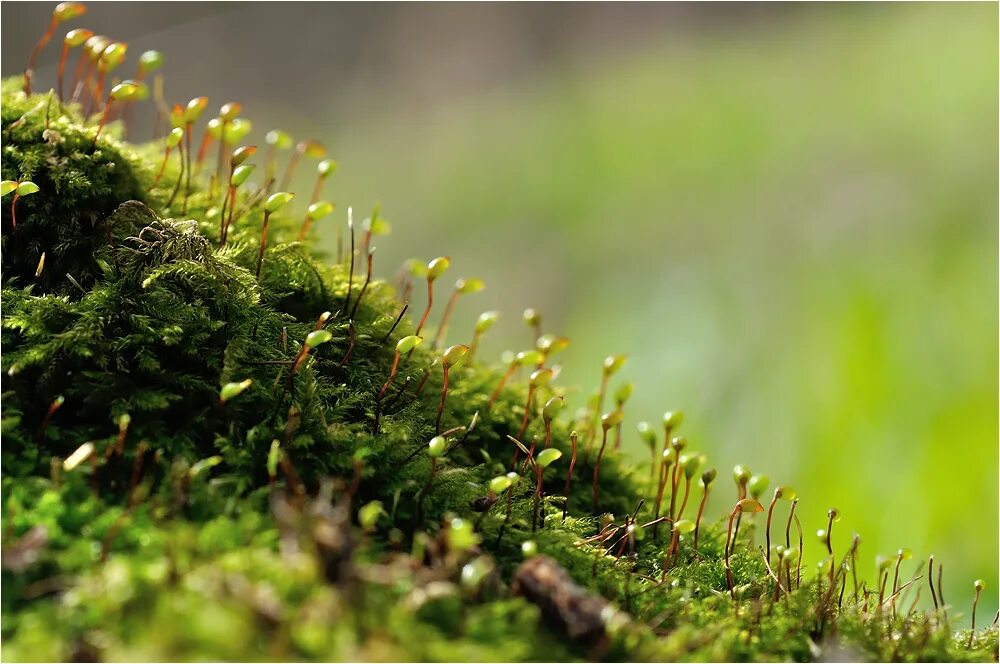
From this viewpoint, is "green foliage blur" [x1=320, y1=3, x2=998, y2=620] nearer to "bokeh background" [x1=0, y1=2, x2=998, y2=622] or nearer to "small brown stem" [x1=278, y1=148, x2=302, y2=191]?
"bokeh background" [x1=0, y1=2, x2=998, y2=622]

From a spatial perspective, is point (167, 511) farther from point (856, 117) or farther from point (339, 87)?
point (339, 87)

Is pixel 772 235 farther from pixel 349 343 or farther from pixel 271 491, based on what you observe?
pixel 271 491

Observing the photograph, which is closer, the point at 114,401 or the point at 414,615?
the point at 414,615

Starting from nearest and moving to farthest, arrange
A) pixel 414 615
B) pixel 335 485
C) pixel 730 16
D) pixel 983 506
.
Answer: pixel 414 615
pixel 335 485
pixel 983 506
pixel 730 16

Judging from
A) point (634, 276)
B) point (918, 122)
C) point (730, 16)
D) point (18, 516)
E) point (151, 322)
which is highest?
point (730, 16)

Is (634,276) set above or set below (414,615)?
above

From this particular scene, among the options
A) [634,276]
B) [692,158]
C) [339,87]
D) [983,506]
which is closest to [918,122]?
[692,158]
